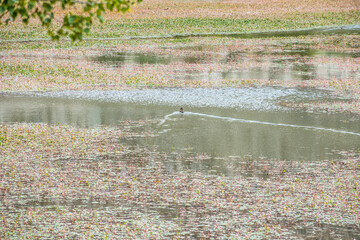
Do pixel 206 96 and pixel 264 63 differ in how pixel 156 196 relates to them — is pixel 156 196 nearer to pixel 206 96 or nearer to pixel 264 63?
pixel 206 96

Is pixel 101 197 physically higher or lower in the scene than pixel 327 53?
lower

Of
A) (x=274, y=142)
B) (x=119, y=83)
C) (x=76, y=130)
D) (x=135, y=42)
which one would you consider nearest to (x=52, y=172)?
(x=76, y=130)

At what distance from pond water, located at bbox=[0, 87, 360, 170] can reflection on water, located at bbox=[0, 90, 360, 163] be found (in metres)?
0.02

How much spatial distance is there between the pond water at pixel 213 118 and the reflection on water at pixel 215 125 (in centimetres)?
2

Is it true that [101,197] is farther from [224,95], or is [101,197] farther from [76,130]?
[224,95]

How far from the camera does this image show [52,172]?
12.1 m

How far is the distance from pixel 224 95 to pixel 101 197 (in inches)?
387

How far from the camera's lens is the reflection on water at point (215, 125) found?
14.0 m

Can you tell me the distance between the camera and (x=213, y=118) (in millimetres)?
17062

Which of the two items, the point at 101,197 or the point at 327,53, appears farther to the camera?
the point at 327,53

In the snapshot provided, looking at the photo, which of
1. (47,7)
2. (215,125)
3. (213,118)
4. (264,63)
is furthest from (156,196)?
(264,63)

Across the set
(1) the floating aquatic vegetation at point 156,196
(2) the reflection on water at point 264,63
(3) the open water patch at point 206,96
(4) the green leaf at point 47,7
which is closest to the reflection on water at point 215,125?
(3) the open water patch at point 206,96

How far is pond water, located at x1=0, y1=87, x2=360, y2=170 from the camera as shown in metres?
14.1

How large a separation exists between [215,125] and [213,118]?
784 mm
